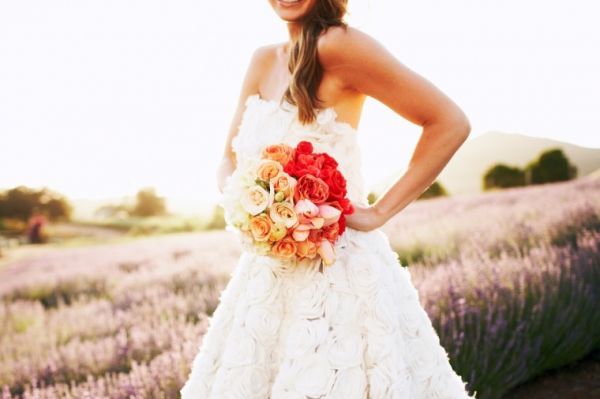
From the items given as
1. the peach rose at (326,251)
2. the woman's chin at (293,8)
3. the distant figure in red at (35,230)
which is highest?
the woman's chin at (293,8)

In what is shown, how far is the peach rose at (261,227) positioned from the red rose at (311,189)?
0.35ft

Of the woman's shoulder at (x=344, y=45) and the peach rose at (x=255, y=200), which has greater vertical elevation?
the woman's shoulder at (x=344, y=45)

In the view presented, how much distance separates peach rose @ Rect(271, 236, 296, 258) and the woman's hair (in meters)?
0.45

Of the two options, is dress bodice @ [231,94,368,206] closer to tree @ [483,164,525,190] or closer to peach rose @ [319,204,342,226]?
peach rose @ [319,204,342,226]

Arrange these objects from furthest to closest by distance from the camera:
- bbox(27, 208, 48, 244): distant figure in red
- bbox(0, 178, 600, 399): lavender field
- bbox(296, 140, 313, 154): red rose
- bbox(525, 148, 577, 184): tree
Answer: bbox(27, 208, 48, 244): distant figure in red, bbox(525, 148, 577, 184): tree, bbox(0, 178, 600, 399): lavender field, bbox(296, 140, 313, 154): red rose

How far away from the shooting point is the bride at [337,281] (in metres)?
1.53

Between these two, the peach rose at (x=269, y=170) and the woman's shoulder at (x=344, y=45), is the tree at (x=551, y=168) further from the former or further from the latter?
the peach rose at (x=269, y=170)

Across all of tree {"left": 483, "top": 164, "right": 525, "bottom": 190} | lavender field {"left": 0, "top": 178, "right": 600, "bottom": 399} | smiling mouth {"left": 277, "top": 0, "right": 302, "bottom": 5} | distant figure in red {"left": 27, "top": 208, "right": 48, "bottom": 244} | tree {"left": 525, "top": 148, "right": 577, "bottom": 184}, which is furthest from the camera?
distant figure in red {"left": 27, "top": 208, "right": 48, "bottom": 244}

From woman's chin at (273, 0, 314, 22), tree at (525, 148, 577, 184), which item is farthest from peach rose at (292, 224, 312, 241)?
tree at (525, 148, 577, 184)

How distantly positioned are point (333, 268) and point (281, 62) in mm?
876

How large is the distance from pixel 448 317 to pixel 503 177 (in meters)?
14.2

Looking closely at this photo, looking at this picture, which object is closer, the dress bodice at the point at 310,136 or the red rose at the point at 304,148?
the red rose at the point at 304,148

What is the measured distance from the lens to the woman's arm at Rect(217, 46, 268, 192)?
7.02ft

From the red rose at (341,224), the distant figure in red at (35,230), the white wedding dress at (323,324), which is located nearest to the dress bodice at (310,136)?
the white wedding dress at (323,324)
